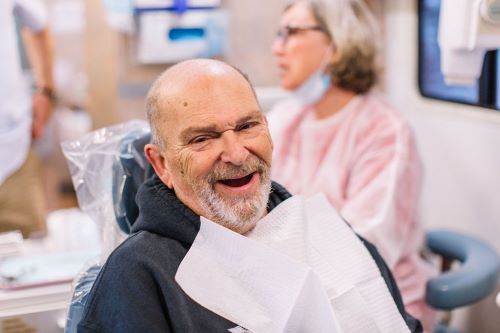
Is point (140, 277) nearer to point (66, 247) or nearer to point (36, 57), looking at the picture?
point (66, 247)

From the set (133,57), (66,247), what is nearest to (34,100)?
(133,57)

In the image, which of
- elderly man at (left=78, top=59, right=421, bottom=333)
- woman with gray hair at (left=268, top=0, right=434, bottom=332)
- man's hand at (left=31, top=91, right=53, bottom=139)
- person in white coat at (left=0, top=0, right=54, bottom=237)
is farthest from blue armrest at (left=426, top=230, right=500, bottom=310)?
man's hand at (left=31, top=91, right=53, bottom=139)

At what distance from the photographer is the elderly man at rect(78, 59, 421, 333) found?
48.4 inches

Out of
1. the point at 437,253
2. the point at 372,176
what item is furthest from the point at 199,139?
the point at 437,253

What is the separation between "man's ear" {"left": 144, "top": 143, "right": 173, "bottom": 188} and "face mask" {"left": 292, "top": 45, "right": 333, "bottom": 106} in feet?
3.42

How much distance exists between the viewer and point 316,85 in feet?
7.68

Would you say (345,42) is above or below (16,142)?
above

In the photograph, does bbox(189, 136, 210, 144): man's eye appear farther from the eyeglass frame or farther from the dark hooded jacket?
the eyeglass frame

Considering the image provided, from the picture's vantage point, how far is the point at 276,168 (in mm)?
2406

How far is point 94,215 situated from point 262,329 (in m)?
0.59

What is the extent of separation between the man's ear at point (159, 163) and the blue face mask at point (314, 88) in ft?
3.42

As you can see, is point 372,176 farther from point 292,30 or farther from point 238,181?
point 238,181

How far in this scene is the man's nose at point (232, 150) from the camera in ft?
4.31

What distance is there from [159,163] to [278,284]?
1.23 ft
